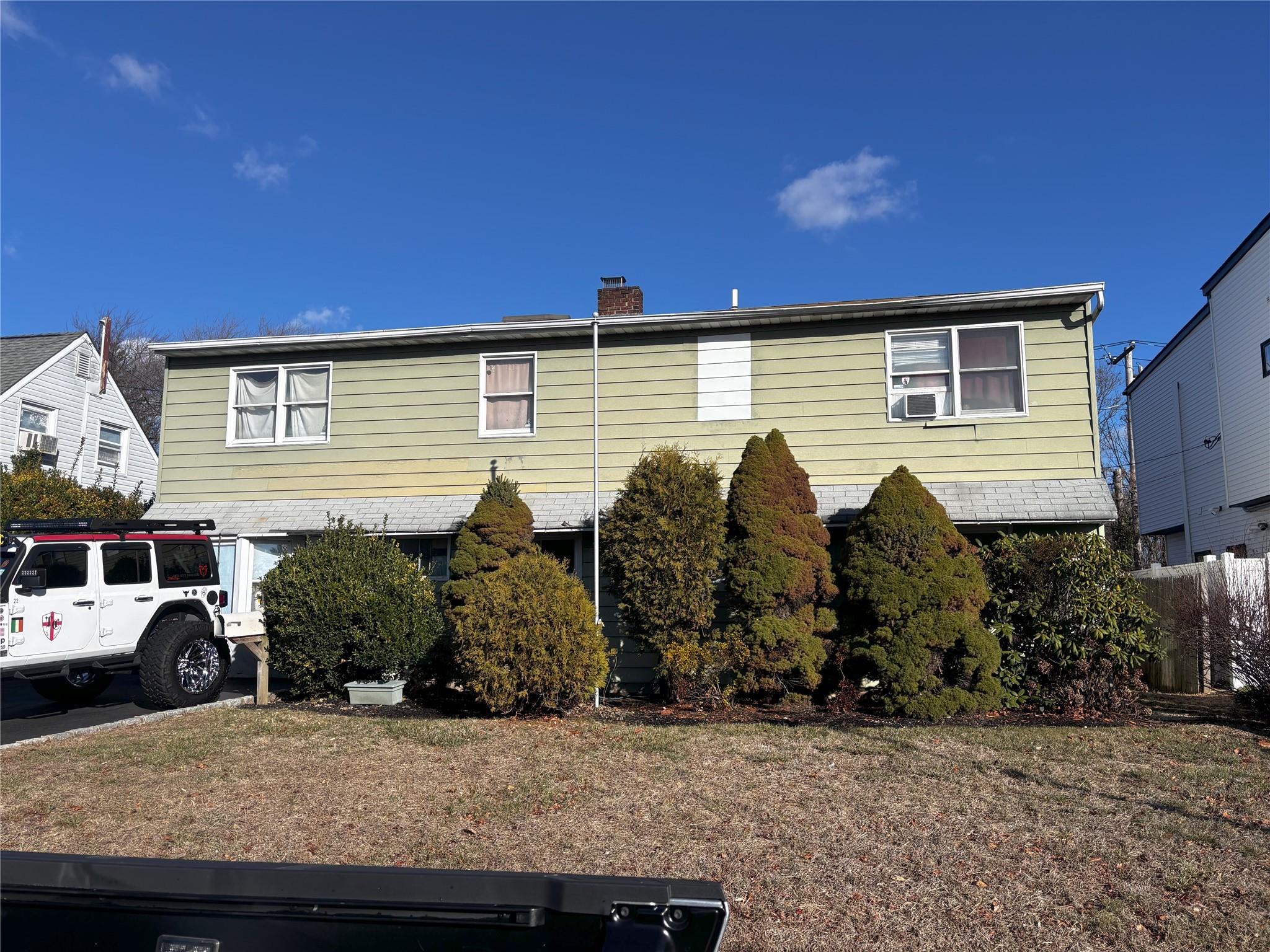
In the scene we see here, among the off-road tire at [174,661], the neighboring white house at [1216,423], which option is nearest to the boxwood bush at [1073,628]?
the off-road tire at [174,661]

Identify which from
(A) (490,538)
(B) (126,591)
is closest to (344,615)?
(A) (490,538)

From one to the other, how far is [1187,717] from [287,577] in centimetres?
994

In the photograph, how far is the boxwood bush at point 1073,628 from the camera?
30.4 ft

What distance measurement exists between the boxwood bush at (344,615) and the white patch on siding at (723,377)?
4.45 meters

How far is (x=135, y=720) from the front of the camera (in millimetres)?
9641

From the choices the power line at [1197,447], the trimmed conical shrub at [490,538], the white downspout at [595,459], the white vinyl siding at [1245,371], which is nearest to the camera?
the trimmed conical shrub at [490,538]

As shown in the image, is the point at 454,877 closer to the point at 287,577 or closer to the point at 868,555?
the point at 868,555

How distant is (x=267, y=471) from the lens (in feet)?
44.2

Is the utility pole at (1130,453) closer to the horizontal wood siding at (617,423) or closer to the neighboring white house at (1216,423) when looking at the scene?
the neighboring white house at (1216,423)

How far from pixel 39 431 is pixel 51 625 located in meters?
16.9

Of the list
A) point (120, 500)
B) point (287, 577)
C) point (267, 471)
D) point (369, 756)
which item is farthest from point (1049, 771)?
point (120, 500)

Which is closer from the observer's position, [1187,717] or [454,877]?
[454,877]

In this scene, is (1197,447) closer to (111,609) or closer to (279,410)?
(279,410)

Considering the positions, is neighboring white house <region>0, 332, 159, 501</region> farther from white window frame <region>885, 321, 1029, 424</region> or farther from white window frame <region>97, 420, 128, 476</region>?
white window frame <region>885, 321, 1029, 424</region>
